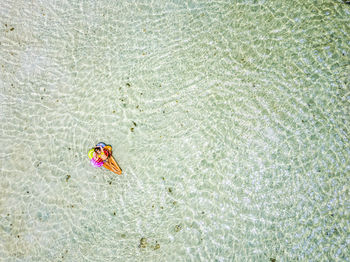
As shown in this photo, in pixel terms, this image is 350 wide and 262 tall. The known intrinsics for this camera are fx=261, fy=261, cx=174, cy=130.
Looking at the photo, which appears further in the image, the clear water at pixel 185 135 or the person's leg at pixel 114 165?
the person's leg at pixel 114 165

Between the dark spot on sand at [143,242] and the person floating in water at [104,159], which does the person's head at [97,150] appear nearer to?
the person floating in water at [104,159]

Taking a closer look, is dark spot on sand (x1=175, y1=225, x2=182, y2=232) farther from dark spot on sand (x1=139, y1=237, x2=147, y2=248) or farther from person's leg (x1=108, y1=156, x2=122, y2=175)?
person's leg (x1=108, y1=156, x2=122, y2=175)

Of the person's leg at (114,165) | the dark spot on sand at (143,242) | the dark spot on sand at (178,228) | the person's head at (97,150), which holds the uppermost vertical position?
the person's head at (97,150)

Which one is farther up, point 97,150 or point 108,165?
point 97,150

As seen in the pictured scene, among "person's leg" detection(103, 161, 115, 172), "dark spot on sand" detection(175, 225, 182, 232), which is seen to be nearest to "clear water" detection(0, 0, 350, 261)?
"dark spot on sand" detection(175, 225, 182, 232)

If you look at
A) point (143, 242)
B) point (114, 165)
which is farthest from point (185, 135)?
point (143, 242)

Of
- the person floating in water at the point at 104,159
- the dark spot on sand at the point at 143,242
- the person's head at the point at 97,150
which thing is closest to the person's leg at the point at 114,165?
the person floating in water at the point at 104,159

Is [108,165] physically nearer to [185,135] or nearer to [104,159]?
[104,159]
